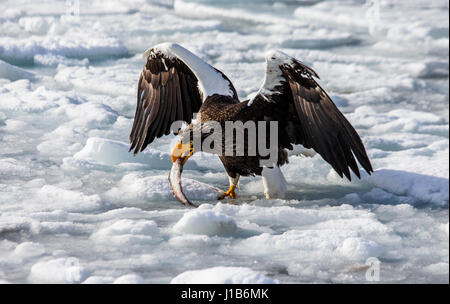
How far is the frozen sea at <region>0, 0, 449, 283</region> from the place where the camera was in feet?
10.7

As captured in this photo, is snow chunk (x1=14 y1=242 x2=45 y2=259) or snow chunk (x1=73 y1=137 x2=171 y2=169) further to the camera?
snow chunk (x1=73 y1=137 x2=171 y2=169)

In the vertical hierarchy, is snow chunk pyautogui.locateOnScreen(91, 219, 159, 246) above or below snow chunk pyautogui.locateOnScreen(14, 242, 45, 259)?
above

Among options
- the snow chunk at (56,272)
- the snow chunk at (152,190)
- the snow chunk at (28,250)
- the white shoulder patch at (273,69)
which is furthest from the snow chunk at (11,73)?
the snow chunk at (56,272)

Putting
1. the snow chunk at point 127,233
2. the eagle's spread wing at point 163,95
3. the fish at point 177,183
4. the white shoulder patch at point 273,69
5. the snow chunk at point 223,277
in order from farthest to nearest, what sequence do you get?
the eagle's spread wing at point 163,95
the fish at point 177,183
the white shoulder patch at point 273,69
the snow chunk at point 127,233
the snow chunk at point 223,277

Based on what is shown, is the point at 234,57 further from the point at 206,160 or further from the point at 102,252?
the point at 102,252

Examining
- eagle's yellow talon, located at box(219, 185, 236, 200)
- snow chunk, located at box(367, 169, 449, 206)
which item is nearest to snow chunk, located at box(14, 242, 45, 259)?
eagle's yellow talon, located at box(219, 185, 236, 200)

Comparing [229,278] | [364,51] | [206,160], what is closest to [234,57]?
[364,51]

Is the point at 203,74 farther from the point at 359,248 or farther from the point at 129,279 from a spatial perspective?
the point at 129,279

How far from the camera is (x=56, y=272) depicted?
9.99ft

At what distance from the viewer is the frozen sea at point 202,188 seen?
10.7ft

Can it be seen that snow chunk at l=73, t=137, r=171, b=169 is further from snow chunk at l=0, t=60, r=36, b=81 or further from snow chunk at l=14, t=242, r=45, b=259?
snow chunk at l=0, t=60, r=36, b=81

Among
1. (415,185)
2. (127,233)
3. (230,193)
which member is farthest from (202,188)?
(415,185)

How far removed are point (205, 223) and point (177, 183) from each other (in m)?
0.71

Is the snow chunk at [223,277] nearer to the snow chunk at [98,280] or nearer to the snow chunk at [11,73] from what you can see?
the snow chunk at [98,280]
